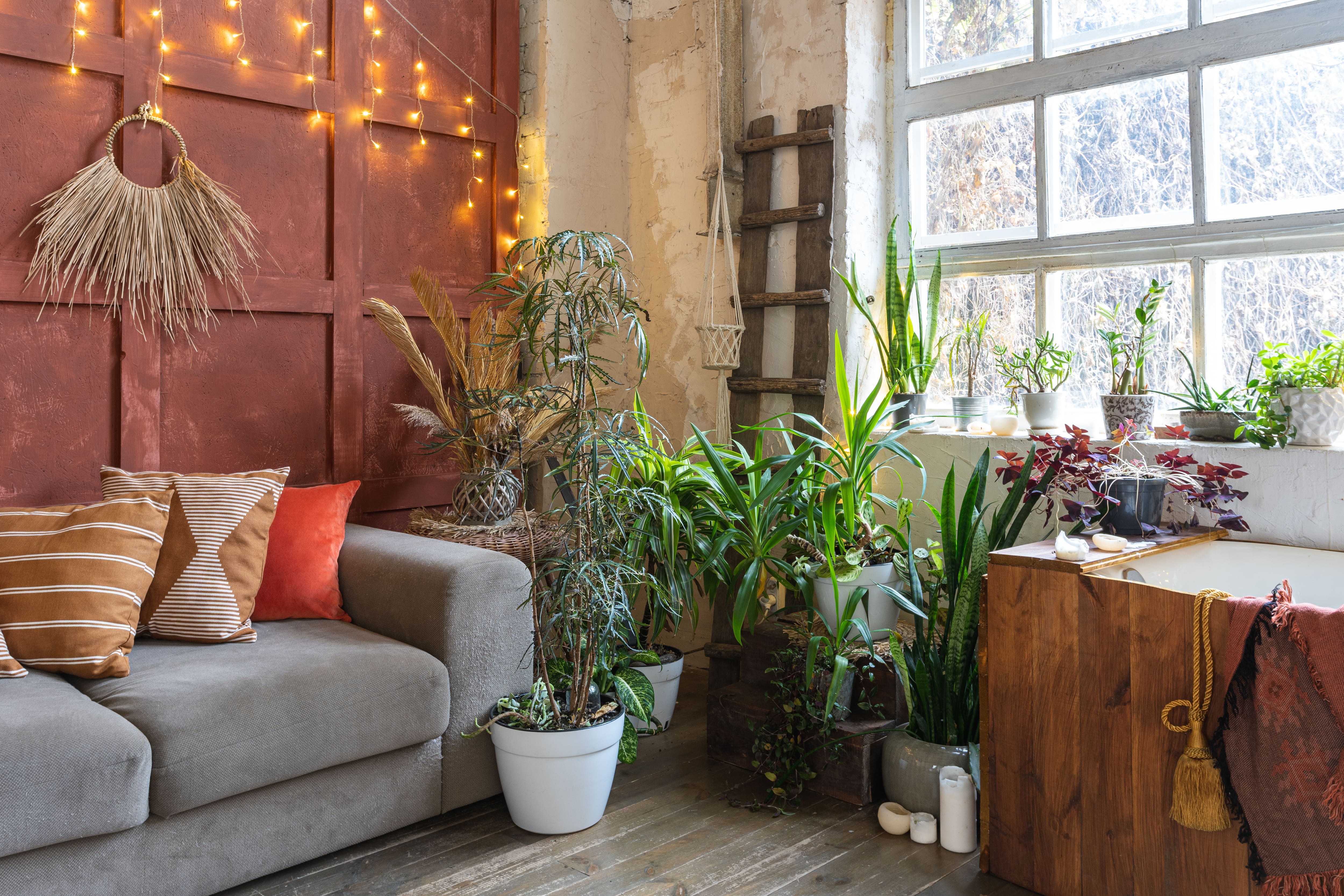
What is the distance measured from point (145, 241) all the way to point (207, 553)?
95 cm

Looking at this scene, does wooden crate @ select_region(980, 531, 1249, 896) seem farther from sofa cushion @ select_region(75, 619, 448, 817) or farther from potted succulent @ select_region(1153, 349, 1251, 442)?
sofa cushion @ select_region(75, 619, 448, 817)

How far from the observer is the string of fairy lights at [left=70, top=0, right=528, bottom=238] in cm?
274

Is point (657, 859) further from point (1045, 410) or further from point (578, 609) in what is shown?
point (1045, 410)

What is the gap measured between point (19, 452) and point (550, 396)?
1.49 metres

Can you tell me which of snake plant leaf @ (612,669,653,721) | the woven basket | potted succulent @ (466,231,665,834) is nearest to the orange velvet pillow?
the woven basket

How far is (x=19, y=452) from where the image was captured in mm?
2555

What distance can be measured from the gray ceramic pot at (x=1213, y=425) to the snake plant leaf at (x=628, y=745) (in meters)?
1.76

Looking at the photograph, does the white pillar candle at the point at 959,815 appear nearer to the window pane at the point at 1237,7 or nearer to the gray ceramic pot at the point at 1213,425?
the gray ceramic pot at the point at 1213,425

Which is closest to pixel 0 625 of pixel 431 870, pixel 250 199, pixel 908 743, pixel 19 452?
pixel 19 452

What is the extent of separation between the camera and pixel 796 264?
3373 mm

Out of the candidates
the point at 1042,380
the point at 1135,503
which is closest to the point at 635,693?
the point at 1135,503

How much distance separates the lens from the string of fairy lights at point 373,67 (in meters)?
2.74

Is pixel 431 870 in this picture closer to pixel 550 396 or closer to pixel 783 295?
pixel 550 396

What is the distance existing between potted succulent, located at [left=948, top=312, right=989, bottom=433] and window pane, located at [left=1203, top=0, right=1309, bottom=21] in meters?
1.04
